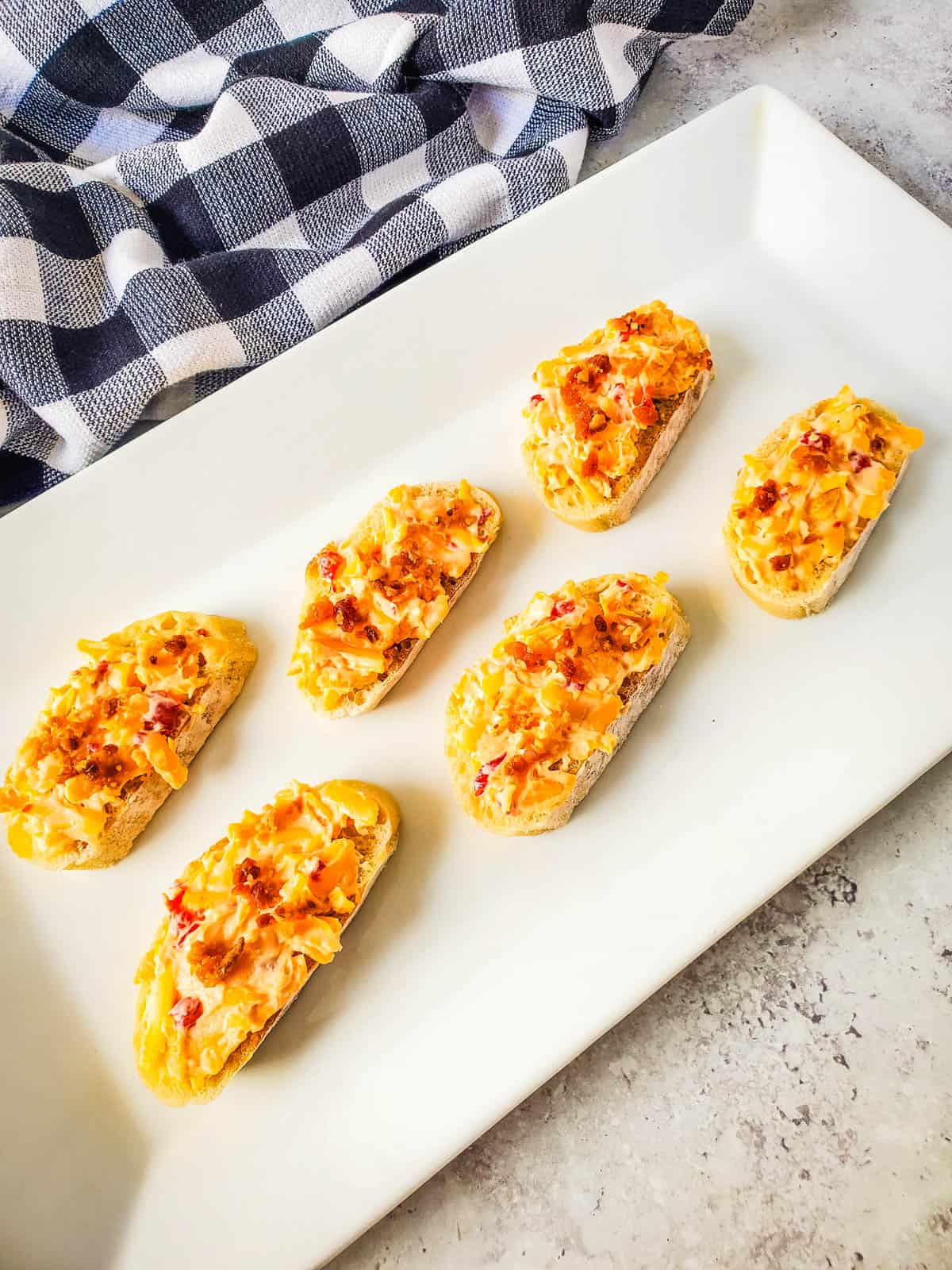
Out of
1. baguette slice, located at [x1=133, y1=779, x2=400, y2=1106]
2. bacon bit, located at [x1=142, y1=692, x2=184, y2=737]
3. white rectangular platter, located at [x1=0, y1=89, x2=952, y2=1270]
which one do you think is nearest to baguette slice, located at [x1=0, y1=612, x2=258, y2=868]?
bacon bit, located at [x1=142, y1=692, x2=184, y2=737]

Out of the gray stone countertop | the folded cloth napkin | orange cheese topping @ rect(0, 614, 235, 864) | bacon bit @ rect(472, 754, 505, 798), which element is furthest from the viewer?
the folded cloth napkin

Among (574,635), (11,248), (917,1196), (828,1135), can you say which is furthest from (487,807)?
(11,248)

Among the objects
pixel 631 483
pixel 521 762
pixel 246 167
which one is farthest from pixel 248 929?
pixel 246 167

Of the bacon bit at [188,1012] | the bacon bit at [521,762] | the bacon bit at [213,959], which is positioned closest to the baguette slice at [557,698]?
the bacon bit at [521,762]

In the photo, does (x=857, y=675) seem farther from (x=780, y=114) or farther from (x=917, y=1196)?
(x=780, y=114)

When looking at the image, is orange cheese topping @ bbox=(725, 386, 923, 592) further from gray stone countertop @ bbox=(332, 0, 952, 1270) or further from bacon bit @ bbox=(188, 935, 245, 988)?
bacon bit @ bbox=(188, 935, 245, 988)

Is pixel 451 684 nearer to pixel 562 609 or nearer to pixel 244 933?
pixel 562 609

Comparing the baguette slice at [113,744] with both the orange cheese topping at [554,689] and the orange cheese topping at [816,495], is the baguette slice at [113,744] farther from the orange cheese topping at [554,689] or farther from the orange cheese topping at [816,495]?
the orange cheese topping at [816,495]

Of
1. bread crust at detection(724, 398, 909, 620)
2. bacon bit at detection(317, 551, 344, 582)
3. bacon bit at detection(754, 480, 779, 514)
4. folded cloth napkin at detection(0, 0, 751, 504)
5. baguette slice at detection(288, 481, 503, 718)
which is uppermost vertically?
folded cloth napkin at detection(0, 0, 751, 504)
